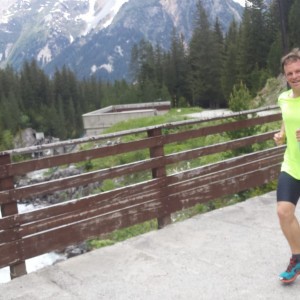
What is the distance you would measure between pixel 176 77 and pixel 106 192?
314 ft

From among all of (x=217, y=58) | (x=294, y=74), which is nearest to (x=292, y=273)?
(x=294, y=74)

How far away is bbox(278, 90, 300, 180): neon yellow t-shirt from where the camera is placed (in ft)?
13.3

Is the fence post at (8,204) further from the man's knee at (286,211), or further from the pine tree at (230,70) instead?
the pine tree at (230,70)

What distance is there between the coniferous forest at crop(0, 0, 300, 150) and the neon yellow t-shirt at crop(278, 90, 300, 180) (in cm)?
3041

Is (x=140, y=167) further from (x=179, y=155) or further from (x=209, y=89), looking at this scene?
(x=209, y=89)

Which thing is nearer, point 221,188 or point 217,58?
point 221,188

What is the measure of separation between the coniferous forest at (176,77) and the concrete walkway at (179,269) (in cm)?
2937

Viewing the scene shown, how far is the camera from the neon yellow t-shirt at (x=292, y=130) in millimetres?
4039

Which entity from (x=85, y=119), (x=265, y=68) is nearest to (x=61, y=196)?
(x=85, y=119)

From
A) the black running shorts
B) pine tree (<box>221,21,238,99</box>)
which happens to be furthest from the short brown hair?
pine tree (<box>221,21,238,99</box>)

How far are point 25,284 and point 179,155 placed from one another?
2.65 m

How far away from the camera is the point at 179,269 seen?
4.85 metres

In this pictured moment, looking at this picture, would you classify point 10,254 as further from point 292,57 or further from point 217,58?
point 217,58

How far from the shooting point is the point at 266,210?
681cm
